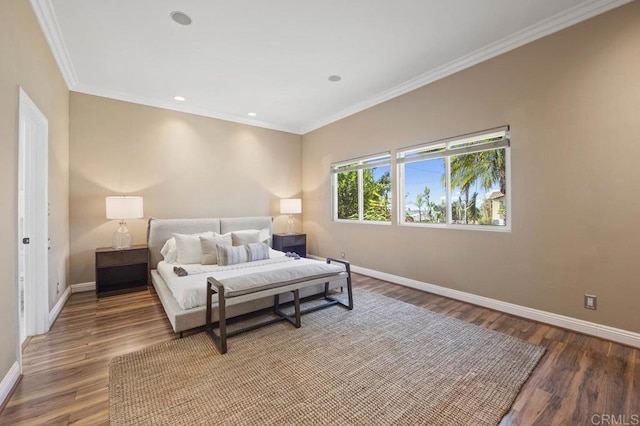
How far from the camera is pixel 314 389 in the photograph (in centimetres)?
186

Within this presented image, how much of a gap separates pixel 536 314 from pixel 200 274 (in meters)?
3.71

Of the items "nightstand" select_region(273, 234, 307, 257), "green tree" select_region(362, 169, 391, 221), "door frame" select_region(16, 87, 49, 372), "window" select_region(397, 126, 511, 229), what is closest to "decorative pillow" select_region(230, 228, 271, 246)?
"nightstand" select_region(273, 234, 307, 257)

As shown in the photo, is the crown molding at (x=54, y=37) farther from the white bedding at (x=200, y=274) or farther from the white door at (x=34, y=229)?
the white bedding at (x=200, y=274)

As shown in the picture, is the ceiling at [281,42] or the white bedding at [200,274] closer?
the ceiling at [281,42]

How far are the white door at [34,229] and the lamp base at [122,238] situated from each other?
1.31 metres

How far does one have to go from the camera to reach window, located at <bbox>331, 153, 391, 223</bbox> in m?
4.55

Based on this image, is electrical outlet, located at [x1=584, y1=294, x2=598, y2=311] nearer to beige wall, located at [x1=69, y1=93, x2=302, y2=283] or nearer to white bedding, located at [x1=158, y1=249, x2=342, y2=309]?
white bedding, located at [x1=158, y1=249, x2=342, y2=309]

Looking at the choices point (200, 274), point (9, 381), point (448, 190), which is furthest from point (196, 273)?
point (448, 190)

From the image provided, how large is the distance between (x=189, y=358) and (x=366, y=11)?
134 inches

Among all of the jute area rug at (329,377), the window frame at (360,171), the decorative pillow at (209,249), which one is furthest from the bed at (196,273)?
the window frame at (360,171)

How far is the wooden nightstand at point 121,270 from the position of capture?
376cm

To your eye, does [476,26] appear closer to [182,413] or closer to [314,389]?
[314,389]

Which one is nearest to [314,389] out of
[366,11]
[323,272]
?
[323,272]

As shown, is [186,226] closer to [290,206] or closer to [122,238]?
[122,238]
